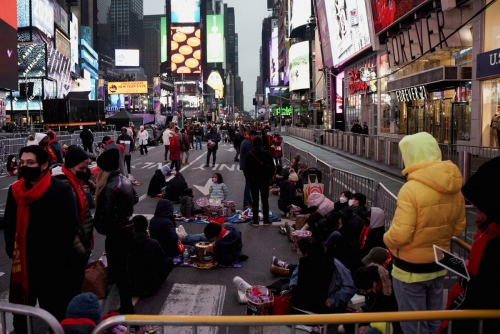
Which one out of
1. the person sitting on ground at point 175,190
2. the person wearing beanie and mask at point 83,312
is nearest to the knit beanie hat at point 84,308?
the person wearing beanie and mask at point 83,312

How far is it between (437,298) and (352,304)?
222 cm

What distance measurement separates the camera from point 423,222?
4164 millimetres

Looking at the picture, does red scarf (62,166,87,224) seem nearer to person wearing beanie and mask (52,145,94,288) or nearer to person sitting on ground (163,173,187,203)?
person wearing beanie and mask (52,145,94,288)

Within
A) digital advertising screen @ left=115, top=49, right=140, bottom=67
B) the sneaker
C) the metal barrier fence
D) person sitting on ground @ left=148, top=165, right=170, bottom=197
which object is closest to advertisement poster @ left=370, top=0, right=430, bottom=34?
person sitting on ground @ left=148, top=165, right=170, bottom=197

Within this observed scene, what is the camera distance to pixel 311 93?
9638 cm

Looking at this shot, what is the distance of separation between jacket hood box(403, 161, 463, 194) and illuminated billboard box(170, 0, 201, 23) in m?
174

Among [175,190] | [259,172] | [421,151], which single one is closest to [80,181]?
[421,151]

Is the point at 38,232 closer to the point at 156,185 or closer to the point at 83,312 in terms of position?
the point at 83,312

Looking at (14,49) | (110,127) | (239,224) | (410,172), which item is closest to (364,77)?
(110,127)

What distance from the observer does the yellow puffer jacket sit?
4137mm

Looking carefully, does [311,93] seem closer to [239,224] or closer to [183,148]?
[183,148]

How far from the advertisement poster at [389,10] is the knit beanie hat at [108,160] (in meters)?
25.3

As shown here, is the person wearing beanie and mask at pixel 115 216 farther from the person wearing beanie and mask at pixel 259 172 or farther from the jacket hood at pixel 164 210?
the person wearing beanie and mask at pixel 259 172

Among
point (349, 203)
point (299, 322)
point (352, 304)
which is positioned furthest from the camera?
point (349, 203)
